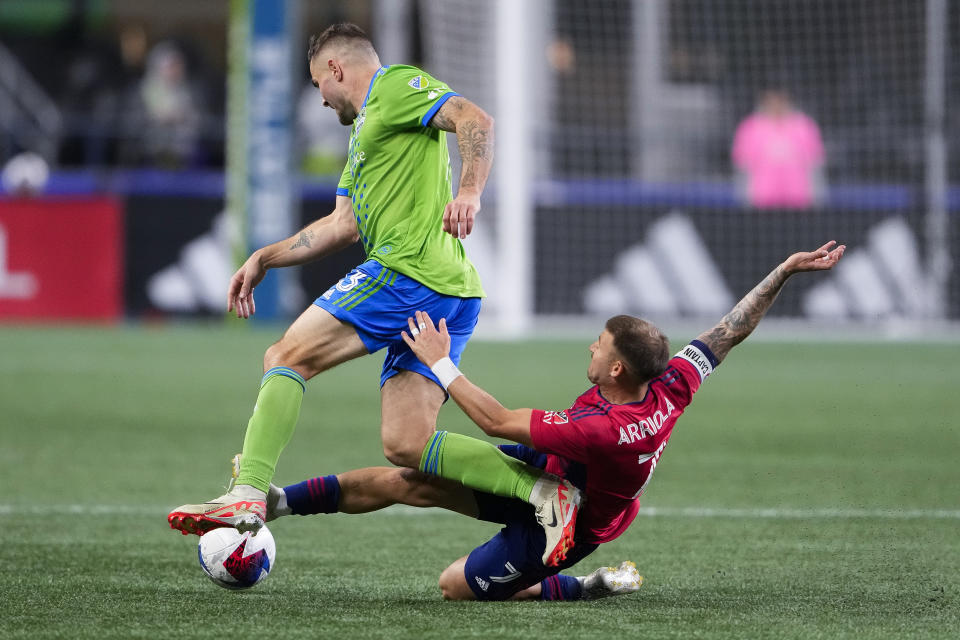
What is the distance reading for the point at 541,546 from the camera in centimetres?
482

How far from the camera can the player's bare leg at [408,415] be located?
504 cm

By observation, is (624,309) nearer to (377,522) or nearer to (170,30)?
(377,522)

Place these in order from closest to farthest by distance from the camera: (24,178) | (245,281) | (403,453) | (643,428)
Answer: (643,428) → (403,453) → (245,281) → (24,178)

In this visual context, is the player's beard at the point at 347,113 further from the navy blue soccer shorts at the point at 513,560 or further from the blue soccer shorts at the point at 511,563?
the blue soccer shorts at the point at 511,563

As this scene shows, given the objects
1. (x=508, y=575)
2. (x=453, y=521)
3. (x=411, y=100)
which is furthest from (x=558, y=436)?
(x=453, y=521)

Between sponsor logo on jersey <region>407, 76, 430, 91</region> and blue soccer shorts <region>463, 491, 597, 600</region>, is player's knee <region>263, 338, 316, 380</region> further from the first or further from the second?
sponsor logo on jersey <region>407, 76, 430, 91</region>

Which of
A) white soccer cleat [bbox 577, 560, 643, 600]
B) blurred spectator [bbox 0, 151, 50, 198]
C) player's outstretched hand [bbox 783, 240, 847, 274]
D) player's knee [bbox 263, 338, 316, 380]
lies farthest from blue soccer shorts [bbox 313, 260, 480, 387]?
blurred spectator [bbox 0, 151, 50, 198]

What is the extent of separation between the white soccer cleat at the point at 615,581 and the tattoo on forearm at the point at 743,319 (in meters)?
0.76

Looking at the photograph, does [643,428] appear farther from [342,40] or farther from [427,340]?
[342,40]

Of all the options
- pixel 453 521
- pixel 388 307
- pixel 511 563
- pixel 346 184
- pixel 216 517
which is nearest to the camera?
pixel 216 517

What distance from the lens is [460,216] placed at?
4.69 metres

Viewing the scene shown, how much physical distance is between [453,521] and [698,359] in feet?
6.49

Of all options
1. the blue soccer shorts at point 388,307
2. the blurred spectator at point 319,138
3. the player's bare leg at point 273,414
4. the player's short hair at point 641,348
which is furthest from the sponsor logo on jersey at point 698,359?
the blurred spectator at point 319,138

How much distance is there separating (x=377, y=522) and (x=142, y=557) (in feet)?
4.23
